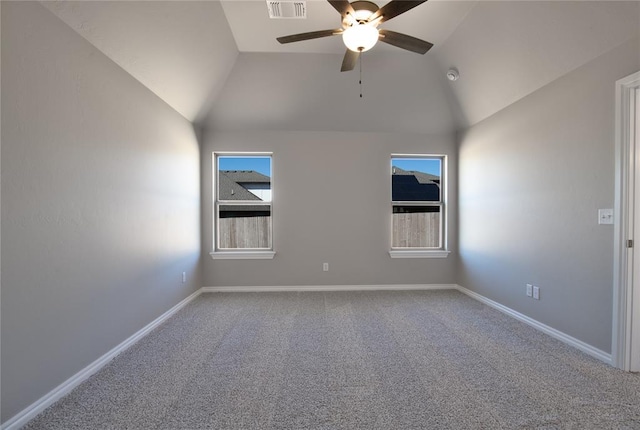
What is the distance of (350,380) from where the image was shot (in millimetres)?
1800

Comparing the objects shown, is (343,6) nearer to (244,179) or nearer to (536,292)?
(244,179)

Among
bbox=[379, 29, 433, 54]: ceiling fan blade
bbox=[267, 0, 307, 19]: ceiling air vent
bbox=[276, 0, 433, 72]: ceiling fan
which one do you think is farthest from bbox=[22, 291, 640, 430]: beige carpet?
bbox=[267, 0, 307, 19]: ceiling air vent

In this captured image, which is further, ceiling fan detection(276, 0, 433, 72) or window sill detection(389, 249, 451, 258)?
window sill detection(389, 249, 451, 258)

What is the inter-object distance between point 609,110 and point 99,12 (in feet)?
12.2

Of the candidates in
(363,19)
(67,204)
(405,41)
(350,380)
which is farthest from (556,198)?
(67,204)

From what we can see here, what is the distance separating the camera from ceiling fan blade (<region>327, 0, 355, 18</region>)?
170 cm

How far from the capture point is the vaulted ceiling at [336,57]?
6.48 ft

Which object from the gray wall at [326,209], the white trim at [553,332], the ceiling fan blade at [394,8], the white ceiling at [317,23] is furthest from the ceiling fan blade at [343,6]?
the white trim at [553,332]

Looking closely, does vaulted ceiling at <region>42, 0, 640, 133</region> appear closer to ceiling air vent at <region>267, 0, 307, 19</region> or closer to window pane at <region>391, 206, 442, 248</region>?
ceiling air vent at <region>267, 0, 307, 19</region>

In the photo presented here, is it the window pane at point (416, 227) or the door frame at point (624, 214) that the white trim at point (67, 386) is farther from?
the door frame at point (624, 214)

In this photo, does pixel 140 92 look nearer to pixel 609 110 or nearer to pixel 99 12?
pixel 99 12

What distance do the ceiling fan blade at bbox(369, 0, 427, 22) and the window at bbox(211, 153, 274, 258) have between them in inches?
97.9

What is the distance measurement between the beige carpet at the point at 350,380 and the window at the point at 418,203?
4.84ft

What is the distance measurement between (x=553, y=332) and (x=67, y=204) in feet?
13.2
